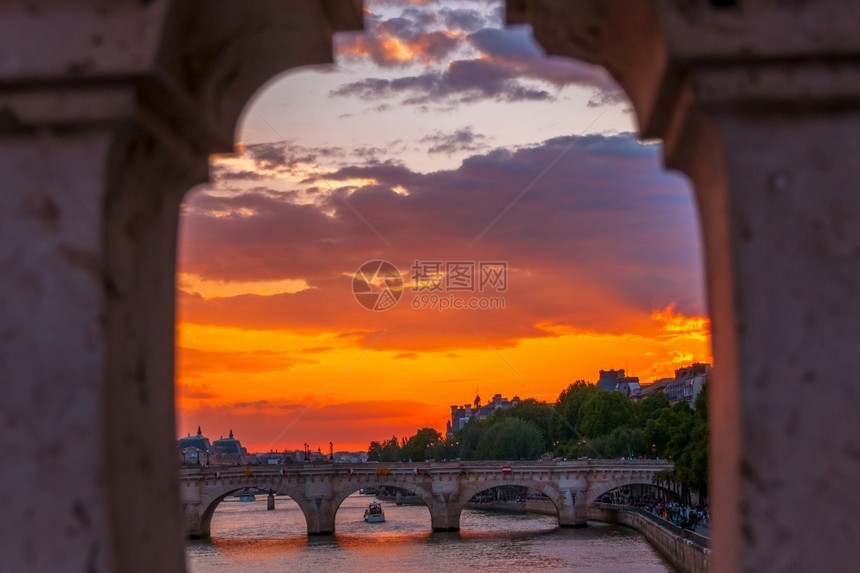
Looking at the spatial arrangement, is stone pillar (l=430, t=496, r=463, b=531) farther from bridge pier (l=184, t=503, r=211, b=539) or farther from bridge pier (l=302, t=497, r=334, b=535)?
bridge pier (l=184, t=503, r=211, b=539)

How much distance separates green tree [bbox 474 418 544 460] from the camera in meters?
97.1

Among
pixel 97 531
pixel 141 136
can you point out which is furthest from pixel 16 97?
pixel 97 531

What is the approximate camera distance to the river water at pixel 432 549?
41.7 m

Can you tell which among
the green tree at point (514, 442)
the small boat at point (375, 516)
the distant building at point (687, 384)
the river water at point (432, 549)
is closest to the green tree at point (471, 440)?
the green tree at point (514, 442)

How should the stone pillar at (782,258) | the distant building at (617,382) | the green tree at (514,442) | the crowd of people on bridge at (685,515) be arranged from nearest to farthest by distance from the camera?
1. the stone pillar at (782,258)
2. the crowd of people on bridge at (685,515)
3. the green tree at (514,442)
4. the distant building at (617,382)

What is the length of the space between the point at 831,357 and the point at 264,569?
41148mm

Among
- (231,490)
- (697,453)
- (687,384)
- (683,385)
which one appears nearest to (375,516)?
(231,490)

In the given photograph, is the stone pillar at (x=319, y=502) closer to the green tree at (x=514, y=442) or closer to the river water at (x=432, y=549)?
the river water at (x=432, y=549)

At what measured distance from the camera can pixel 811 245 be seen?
3441mm

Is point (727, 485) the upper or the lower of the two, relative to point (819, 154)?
lower

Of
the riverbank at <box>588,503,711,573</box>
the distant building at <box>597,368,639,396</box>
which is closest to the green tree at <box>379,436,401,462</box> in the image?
the distant building at <box>597,368,639,396</box>

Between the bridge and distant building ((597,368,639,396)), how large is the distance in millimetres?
83178

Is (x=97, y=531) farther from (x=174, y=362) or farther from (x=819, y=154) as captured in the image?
(x=819, y=154)

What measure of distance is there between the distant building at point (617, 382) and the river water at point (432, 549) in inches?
3169
